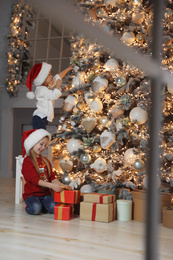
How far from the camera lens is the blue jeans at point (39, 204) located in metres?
2.52

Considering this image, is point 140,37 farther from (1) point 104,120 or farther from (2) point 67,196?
(2) point 67,196

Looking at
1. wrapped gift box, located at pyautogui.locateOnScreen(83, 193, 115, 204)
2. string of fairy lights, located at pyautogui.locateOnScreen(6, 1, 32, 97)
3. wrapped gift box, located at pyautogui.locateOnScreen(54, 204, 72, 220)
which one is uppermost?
string of fairy lights, located at pyautogui.locateOnScreen(6, 1, 32, 97)

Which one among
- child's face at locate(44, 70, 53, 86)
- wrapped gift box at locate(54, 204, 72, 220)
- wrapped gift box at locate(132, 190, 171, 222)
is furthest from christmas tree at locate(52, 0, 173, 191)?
wrapped gift box at locate(54, 204, 72, 220)

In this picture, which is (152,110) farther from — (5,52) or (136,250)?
(5,52)

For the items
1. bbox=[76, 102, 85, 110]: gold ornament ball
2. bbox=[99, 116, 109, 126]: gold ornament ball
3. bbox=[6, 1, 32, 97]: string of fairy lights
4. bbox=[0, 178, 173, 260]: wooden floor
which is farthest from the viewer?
bbox=[6, 1, 32, 97]: string of fairy lights

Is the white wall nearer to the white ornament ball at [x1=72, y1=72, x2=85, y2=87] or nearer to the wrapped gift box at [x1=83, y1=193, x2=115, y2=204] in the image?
the white ornament ball at [x1=72, y1=72, x2=85, y2=87]

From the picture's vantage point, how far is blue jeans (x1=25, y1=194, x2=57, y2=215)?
2520 millimetres

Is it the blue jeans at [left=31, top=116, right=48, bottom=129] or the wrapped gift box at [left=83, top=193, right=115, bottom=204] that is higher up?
the blue jeans at [left=31, top=116, right=48, bottom=129]

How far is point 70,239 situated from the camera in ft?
6.12

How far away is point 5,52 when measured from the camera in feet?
16.6

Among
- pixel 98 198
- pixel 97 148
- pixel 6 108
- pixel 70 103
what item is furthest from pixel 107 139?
pixel 6 108

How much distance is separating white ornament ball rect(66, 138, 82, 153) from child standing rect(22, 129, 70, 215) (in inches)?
9.6

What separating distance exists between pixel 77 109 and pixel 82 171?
63 centimetres

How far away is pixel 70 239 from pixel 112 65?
165 cm
